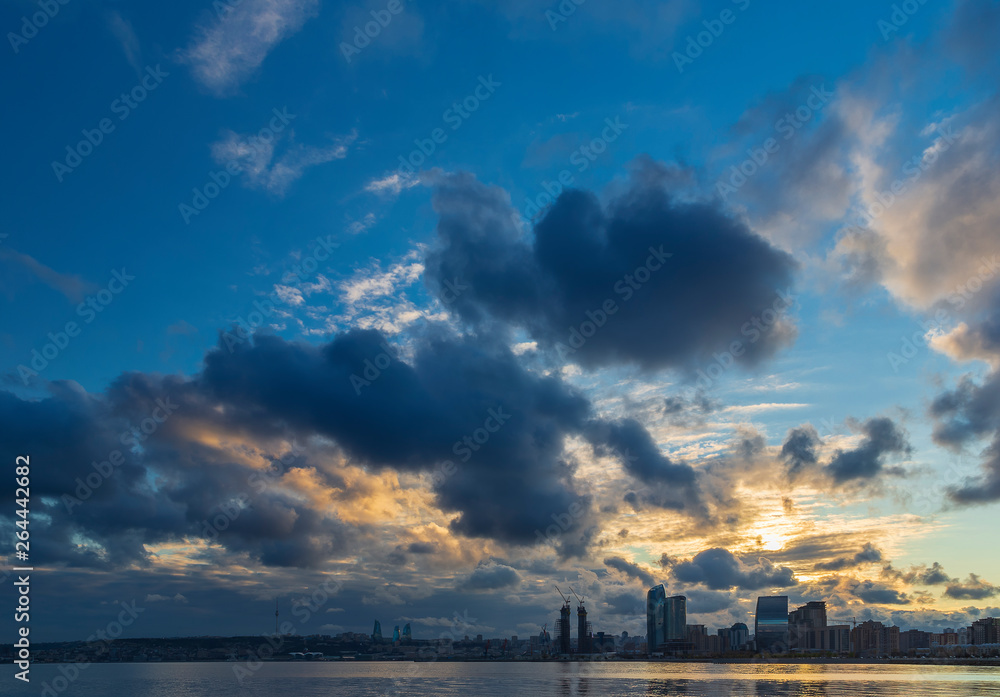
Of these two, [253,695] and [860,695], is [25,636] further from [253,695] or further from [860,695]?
[860,695]

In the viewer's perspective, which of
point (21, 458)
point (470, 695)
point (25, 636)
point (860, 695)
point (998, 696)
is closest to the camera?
point (21, 458)

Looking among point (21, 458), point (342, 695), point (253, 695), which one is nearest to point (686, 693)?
point (342, 695)

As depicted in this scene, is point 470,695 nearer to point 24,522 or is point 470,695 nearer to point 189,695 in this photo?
point 189,695

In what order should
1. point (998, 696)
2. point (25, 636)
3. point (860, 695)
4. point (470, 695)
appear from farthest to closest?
point (470, 695), point (860, 695), point (998, 696), point (25, 636)

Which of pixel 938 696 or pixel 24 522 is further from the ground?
pixel 24 522

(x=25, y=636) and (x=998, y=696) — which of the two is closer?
(x=25, y=636)

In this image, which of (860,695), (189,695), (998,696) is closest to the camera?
(998,696)

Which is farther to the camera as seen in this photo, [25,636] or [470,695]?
[470,695]

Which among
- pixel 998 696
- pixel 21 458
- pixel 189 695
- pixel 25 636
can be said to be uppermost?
pixel 21 458

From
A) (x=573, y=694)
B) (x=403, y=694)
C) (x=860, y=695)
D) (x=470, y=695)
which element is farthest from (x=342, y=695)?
(x=860, y=695)
